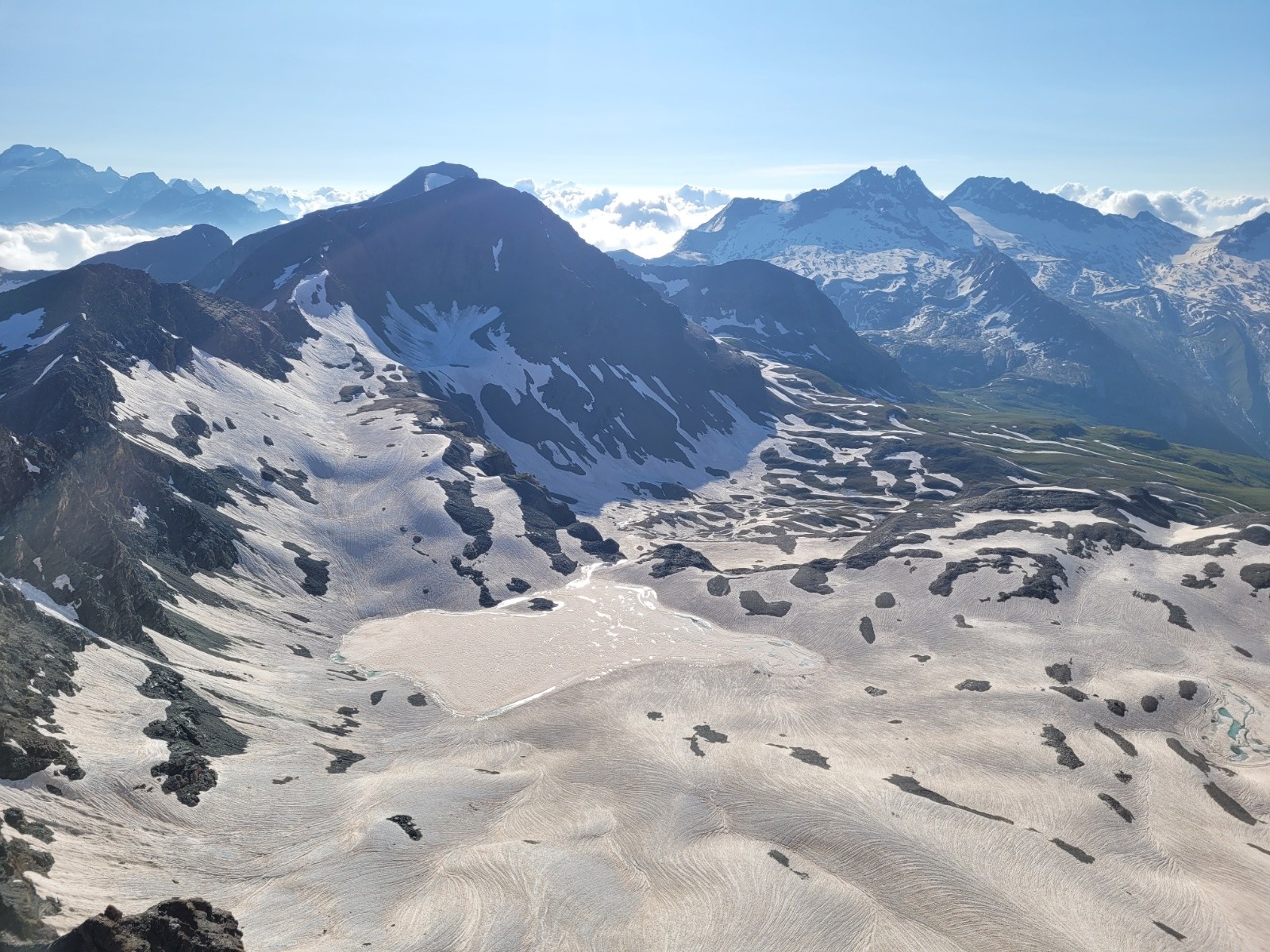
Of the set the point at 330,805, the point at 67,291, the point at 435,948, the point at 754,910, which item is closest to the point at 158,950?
the point at 435,948

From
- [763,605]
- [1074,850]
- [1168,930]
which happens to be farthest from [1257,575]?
[1168,930]

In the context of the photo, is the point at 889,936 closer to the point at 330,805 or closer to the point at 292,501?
the point at 330,805

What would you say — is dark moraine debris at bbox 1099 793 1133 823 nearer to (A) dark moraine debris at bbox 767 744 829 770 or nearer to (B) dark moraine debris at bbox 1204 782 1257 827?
(B) dark moraine debris at bbox 1204 782 1257 827

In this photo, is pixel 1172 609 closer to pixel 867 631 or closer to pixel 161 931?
pixel 867 631

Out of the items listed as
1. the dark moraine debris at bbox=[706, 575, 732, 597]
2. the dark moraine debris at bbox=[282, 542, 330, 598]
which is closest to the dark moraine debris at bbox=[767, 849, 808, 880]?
the dark moraine debris at bbox=[706, 575, 732, 597]

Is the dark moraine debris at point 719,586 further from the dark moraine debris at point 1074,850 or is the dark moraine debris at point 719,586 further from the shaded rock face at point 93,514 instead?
the shaded rock face at point 93,514
